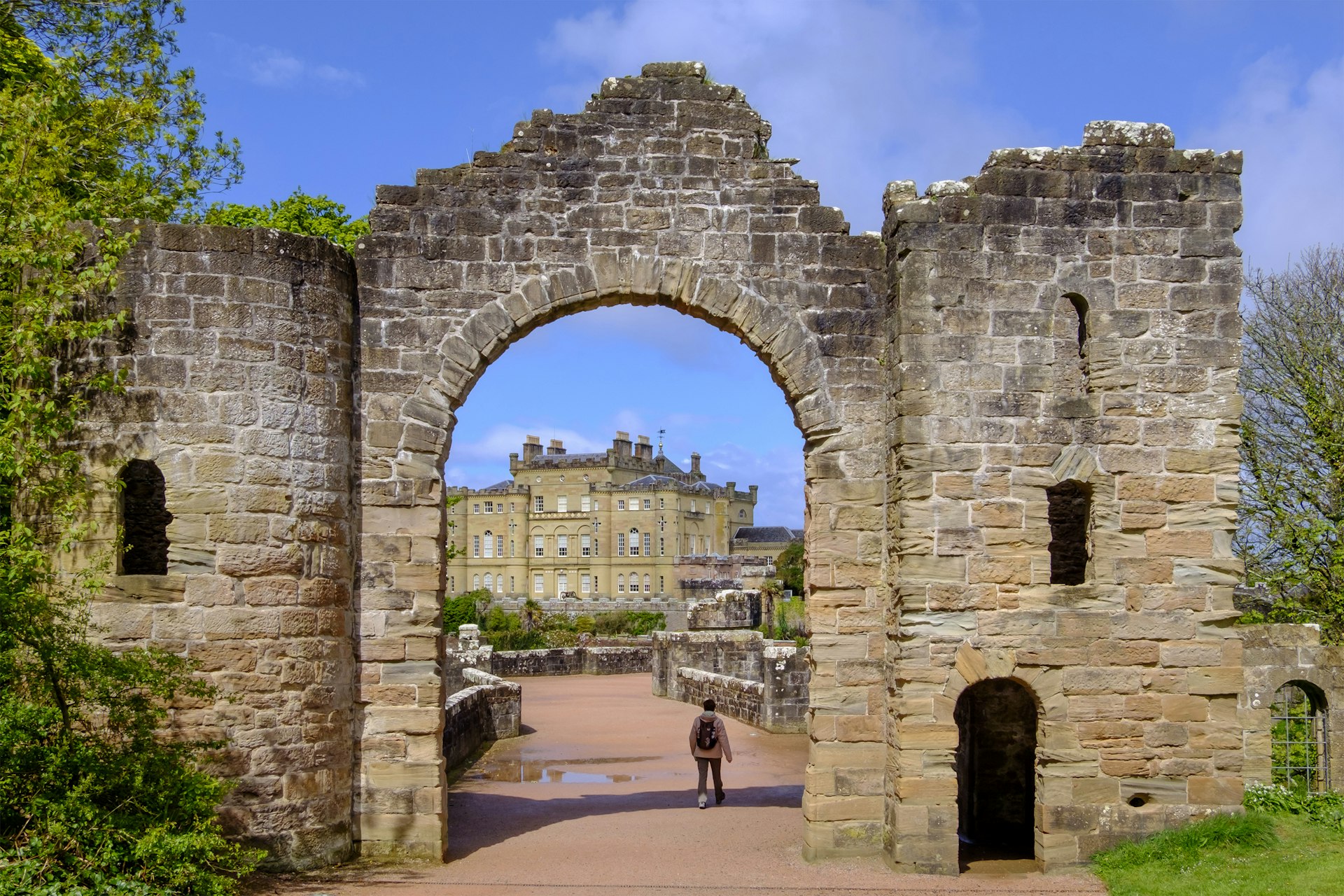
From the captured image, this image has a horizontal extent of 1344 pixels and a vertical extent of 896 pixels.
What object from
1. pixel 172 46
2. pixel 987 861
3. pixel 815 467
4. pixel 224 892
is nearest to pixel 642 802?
pixel 987 861

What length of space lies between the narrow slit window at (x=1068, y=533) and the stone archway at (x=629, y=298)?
2982mm

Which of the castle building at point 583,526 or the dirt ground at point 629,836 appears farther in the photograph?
the castle building at point 583,526

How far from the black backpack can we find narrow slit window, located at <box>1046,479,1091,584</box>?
3743mm

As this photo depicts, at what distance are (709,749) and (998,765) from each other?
2.91 meters

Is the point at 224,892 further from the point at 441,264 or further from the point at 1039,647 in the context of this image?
the point at 1039,647

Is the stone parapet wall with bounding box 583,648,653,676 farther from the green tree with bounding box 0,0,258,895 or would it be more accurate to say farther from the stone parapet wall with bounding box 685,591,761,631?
the green tree with bounding box 0,0,258,895

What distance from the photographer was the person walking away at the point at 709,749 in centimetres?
1248

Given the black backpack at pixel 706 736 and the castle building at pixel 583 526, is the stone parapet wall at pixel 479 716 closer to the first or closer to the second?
the black backpack at pixel 706 736

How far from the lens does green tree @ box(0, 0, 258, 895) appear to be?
7.46m

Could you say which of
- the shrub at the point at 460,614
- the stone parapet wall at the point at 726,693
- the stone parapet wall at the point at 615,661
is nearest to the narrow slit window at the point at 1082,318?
the stone parapet wall at the point at 726,693

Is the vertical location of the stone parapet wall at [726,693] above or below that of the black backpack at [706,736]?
below

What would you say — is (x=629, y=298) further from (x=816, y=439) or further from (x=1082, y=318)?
(x=1082, y=318)

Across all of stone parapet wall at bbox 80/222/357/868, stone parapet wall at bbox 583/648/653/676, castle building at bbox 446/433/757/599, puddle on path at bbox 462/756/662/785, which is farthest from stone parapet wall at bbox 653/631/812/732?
castle building at bbox 446/433/757/599

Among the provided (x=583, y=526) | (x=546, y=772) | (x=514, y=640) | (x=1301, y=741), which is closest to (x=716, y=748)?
(x=546, y=772)
